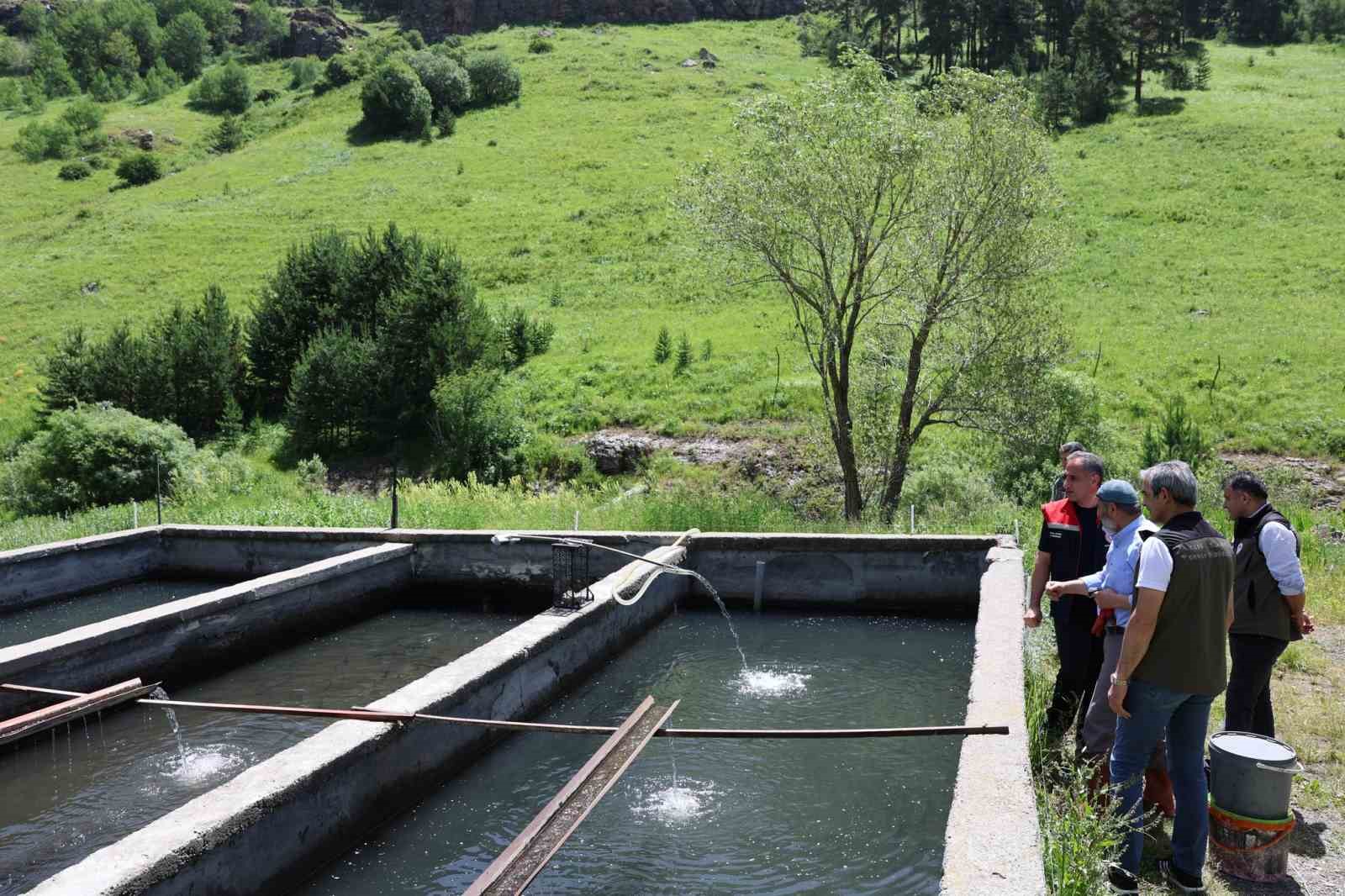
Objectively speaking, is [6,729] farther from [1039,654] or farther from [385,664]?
[1039,654]

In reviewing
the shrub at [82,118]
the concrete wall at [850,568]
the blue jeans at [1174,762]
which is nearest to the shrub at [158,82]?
the shrub at [82,118]

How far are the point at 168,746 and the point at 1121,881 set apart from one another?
7.62 meters

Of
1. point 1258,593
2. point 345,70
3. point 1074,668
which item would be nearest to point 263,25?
point 345,70

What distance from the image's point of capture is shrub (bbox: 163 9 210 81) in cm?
11844

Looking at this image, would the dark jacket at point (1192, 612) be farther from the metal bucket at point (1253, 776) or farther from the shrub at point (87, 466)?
the shrub at point (87, 466)

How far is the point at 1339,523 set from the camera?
1959cm

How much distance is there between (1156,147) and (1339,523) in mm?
38795

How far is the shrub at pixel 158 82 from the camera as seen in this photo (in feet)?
337

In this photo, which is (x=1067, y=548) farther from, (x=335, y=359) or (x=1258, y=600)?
(x=335, y=359)

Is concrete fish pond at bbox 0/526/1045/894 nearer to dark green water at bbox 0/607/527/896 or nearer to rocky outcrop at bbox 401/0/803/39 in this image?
dark green water at bbox 0/607/527/896

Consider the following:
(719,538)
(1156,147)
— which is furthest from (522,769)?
(1156,147)

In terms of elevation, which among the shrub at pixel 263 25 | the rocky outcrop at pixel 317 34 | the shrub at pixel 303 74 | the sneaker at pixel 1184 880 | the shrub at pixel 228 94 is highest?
the shrub at pixel 263 25

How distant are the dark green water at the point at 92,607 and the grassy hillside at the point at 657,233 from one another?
10648mm

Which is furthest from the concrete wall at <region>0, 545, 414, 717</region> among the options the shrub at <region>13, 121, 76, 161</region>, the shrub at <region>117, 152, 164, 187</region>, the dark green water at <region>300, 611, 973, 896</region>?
the shrub at <region>13, 121, 76, 161</region>
